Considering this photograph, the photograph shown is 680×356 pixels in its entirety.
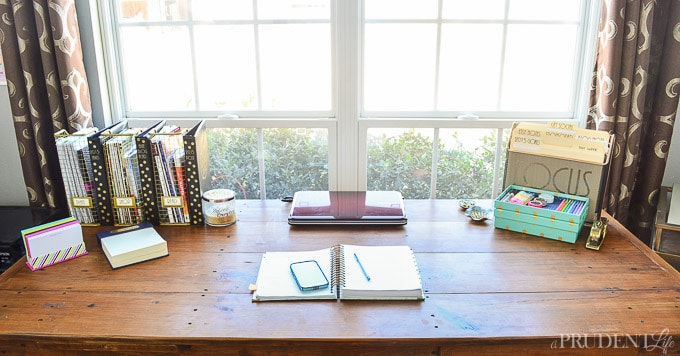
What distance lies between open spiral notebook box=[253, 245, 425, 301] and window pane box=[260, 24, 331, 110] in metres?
0.83

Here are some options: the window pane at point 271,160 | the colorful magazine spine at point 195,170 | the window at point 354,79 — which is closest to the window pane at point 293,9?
the window at point 354,79

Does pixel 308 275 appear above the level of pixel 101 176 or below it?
below

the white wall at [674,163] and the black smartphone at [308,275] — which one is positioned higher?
the white wall at [674,163]

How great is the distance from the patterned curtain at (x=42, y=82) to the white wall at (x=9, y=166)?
170mm

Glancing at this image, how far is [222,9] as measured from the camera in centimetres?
199

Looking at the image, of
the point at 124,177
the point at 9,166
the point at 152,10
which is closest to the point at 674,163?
the point at 124,177

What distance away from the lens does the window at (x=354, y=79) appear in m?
1.99

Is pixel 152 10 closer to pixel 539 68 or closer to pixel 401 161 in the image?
pixel 401 161

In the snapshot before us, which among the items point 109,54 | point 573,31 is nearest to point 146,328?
point 109,54

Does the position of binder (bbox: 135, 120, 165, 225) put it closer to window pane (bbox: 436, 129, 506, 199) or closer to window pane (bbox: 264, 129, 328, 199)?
window pane (bbox: 264, 129, 328, 199)

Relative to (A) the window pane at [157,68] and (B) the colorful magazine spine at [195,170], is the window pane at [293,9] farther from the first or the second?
(B) the colorful magazine spine at [195,170]

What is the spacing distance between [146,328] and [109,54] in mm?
1311

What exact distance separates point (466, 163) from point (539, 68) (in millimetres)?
485

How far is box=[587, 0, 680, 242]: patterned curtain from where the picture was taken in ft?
5.76
